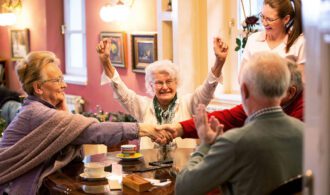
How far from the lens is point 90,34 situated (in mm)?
5969

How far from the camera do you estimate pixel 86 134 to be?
2.74 m

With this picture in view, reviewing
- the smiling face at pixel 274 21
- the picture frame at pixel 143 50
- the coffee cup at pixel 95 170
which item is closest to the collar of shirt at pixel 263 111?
the coffee cup at pixel 95 170

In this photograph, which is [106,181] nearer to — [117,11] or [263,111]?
[263,111]

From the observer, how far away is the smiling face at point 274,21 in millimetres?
2879

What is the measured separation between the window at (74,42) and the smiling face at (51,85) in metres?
3.51

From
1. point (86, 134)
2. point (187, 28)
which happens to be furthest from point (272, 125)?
point (187, 28)

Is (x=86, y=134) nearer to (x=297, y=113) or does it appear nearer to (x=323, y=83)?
(x=297, y=113)

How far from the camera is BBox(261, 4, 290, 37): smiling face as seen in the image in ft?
9.45

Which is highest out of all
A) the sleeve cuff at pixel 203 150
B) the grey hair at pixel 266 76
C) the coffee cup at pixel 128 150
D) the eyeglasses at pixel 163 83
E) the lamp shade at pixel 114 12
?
the lamp shade at pixel 114 12

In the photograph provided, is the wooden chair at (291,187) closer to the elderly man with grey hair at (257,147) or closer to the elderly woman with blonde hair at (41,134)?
the elderly man with grey hair at (257,147)

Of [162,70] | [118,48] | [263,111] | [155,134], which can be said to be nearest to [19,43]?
[118,48]

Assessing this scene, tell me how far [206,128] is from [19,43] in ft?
18.6

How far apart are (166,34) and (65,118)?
6.88ft

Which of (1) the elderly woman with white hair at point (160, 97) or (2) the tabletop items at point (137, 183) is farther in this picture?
(1) the elderly woman with white hair at point (160, 97)
